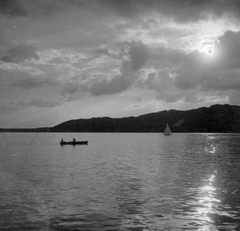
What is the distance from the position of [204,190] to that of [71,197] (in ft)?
49.7

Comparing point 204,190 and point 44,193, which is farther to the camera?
point 204,190

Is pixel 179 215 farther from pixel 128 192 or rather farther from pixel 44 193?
pixel 44 193

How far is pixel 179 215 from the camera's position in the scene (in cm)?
2411

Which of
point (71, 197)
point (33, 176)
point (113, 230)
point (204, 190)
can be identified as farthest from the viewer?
point (33, 176)

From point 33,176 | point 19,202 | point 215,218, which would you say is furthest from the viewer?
point 33,176

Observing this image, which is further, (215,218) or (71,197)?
(71,197)

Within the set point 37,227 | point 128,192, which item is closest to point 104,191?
point 128,192

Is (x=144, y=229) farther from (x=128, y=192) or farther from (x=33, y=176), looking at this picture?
(x=33, y=176)

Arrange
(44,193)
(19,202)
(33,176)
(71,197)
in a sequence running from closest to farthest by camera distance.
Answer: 1. (19,202)
2. (71,197)
3. (44,193)
4. (33,176)

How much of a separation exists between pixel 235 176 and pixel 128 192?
2090 centimetres

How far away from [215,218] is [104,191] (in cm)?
1396

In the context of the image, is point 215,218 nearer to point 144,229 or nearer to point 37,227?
point 144,229

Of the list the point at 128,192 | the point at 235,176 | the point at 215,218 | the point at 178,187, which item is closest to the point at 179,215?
the point at 215,218

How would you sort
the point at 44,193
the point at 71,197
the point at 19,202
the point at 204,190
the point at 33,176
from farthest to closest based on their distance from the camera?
the point at 33,176 → the point at 204,190 → the point at 44,193 → the point at 71,197 → the point at 19,202
